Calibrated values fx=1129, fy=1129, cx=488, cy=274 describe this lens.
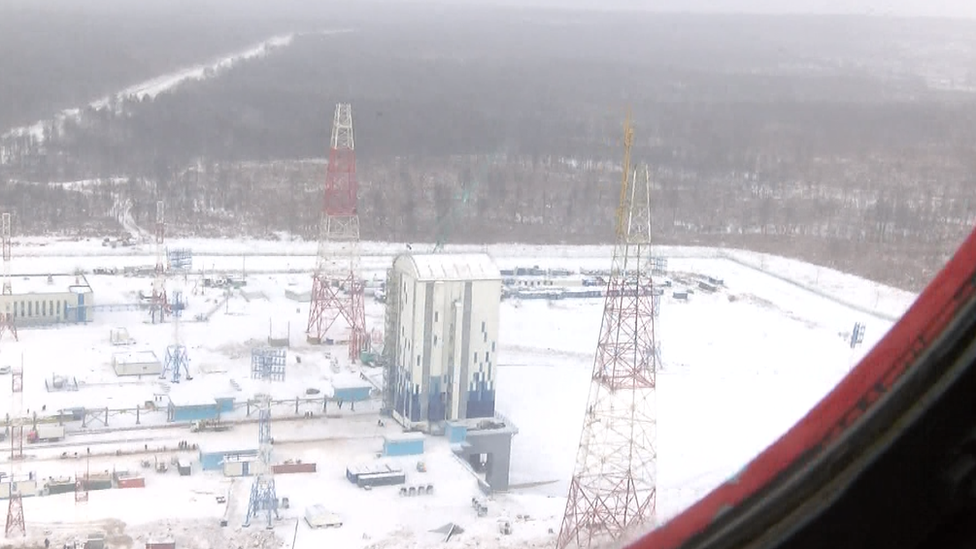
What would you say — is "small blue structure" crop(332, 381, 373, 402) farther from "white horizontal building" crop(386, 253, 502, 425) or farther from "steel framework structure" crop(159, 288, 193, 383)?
"steel framework structure" crop(159, 288, 193, 383)

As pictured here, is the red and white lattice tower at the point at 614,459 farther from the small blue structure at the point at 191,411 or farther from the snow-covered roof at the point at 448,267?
the small blue structure at the point at 191,411

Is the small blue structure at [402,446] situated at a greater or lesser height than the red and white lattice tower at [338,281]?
lesser

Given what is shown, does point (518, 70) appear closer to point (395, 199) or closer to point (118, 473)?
point (395, 199)

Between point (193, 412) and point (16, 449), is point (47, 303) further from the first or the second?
point (16, 449)

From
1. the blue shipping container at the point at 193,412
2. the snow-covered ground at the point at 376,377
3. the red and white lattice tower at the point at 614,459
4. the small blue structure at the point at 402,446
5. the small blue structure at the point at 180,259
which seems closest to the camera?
the red and white lattice tower at the point at 614,459

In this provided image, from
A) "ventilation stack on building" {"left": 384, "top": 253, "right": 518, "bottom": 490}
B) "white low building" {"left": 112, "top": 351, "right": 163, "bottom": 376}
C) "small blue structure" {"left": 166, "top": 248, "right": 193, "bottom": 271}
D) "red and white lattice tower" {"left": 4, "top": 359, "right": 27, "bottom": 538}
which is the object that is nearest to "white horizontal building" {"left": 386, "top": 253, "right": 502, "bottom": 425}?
"ventilation stack on building" {"left": 384, "top": 253, "right": 518, "bottom": 490}

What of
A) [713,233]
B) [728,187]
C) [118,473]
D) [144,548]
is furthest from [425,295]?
[728,187]

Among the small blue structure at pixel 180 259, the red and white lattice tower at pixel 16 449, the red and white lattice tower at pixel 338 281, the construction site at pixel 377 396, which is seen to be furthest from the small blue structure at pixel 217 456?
the small blue structure at pixel 180 259
